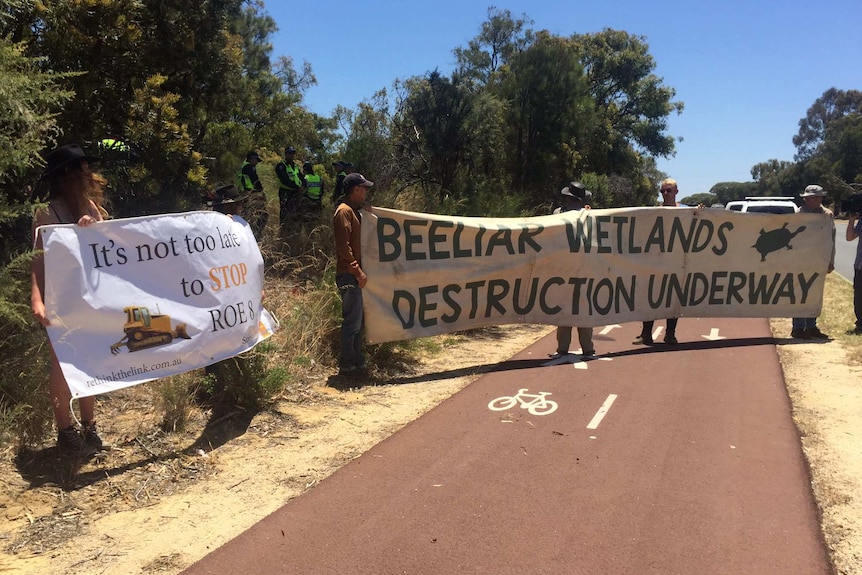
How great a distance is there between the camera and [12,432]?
4.21 m

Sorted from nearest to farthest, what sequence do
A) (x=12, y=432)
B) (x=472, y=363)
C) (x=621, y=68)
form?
1. (x=12, y=432)
2. (x=472, y=363)
3. (x=621, y=68)

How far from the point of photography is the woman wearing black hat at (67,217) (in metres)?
4.14

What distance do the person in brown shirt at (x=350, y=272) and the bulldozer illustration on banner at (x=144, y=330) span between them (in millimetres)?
2378

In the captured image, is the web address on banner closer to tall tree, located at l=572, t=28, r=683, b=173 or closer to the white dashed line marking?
the white dashed line marking

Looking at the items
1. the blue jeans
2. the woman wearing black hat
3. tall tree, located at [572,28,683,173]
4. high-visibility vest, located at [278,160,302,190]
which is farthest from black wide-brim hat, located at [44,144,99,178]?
tall tree, located at [572,28,683,173]

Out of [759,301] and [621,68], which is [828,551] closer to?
[759,301]

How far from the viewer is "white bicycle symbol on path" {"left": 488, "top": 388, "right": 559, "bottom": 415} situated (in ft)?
19.6

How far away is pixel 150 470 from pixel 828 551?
431cm

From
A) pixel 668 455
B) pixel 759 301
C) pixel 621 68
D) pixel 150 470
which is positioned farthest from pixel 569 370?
pixel 621 68

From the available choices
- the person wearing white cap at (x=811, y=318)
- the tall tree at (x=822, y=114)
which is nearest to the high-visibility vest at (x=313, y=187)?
the person wearing white cap at (x=811, y=318)

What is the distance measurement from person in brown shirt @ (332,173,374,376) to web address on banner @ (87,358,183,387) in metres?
2.41

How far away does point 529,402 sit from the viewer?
6.18 m

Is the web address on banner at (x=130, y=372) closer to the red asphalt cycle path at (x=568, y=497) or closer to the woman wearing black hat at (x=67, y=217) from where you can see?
the woman wearing black hat at (x=67, y=217)

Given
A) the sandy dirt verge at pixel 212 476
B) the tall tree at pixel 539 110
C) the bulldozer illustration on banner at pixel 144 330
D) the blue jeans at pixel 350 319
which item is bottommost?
the sandy dirt verge at pixel 212 476
